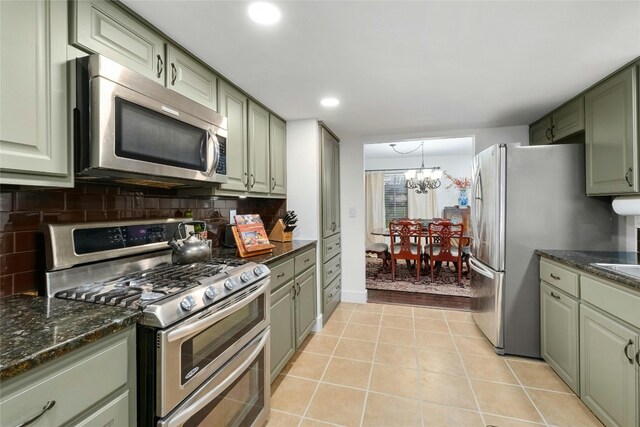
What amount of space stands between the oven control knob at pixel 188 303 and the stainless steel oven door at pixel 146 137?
0.60 meters

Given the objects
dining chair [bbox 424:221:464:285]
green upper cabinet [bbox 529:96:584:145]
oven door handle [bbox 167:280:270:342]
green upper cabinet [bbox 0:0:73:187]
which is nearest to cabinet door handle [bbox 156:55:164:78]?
green upper cabinet [bbox 0:0:73:187]

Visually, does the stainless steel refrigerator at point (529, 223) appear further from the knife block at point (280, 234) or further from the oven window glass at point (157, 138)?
the oven window glass at point (157, 138)

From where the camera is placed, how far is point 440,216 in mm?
6793

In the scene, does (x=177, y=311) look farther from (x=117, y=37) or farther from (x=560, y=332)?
(x=560, y=332)

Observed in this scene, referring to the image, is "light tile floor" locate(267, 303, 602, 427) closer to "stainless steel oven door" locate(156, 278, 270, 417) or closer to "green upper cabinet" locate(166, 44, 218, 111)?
"stainless steel oven door" locate(156, 278, 270, 417)

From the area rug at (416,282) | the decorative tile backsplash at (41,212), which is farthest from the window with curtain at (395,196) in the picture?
the decorative tile backsplash at (41,212)

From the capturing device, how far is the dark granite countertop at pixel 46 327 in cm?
68

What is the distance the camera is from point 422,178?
580cm

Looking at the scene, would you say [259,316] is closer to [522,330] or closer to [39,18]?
[39,18]

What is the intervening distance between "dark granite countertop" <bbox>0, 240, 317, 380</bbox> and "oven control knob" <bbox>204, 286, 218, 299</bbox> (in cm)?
26

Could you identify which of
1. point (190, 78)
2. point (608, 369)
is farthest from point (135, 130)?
point (608, 369)

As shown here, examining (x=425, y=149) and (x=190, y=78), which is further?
(x=425, y=149)

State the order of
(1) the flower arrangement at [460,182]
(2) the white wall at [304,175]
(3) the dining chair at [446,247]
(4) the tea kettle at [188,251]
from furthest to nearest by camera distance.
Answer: (1) the flower arrangement at [460,182] → (3) the dining chair at [446,247] → (2) the white wall at [304,175] → (4) the tea kettle at [188,251]

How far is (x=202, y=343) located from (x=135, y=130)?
3.13 ft
